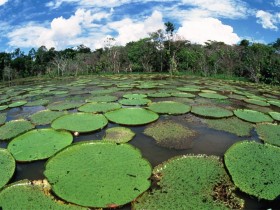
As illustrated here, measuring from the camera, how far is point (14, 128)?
6312 mm

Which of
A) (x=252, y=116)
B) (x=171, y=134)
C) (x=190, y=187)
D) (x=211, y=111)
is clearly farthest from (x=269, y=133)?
(x=190, y=187)

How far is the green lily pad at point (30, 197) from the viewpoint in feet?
10.5

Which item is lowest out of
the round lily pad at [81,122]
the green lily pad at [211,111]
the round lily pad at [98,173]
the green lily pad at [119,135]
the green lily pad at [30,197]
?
the green lily pad at [30,197]

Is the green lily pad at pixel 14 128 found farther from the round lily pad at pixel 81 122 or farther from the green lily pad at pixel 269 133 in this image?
the green lily pad at pixel 269 133

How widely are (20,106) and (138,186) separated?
721cm

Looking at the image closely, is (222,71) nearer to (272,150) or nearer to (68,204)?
(272,150)

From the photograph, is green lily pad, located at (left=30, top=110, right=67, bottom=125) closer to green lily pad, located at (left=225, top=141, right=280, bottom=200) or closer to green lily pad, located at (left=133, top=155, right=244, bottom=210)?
green lily pad, located at (left=133, top=155, right=244, bottom=210)

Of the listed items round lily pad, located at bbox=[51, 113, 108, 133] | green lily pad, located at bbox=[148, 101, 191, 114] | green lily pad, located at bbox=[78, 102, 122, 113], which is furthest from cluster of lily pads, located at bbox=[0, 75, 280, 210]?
green lily pad, located at bbox=[78, 102, 122, 113]

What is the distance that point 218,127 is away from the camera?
641cm

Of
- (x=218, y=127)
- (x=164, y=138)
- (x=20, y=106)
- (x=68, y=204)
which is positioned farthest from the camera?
(x=20, y=106)

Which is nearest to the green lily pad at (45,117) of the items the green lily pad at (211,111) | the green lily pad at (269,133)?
the green lily pad at (211,111)

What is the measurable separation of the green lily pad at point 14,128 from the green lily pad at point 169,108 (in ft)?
12.0

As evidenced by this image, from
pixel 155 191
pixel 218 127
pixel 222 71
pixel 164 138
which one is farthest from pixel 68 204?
pixel 222 71

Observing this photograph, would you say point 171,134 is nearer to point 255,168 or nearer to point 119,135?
point 119,135
